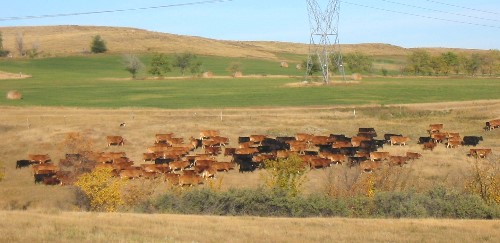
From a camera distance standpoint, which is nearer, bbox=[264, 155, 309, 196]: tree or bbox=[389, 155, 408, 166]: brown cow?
bbox=[264, 155, 309, 196]: tree

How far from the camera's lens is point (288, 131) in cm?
5916

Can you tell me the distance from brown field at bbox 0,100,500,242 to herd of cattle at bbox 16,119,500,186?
788mm

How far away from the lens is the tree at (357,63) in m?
Answer: 158

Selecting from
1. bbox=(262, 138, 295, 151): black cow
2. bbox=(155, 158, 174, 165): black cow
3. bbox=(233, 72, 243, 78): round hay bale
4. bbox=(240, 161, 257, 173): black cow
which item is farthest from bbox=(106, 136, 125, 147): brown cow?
bbox=(233, 72, 243, 78): round hay bale

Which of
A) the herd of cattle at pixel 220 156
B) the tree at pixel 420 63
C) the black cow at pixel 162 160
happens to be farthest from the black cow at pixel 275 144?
the tree at pixel 420 63

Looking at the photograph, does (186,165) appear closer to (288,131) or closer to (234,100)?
(288,131)

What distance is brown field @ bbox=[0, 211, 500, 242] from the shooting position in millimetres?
19297

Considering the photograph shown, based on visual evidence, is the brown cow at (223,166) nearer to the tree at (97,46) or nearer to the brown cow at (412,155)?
the brown cow at (412,155)

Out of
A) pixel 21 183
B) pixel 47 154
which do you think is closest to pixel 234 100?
pixel 47 154

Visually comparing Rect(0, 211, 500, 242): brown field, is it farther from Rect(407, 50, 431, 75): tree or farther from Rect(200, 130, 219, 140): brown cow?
Rect(407, 50, 431, 75): tree

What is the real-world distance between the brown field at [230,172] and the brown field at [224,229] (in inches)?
1.2

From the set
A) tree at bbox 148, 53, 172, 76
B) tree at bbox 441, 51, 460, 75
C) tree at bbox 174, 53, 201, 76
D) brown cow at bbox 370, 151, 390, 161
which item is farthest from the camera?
tree at bbox 441, 51, 460, 75

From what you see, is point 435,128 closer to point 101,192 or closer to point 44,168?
point 44,168

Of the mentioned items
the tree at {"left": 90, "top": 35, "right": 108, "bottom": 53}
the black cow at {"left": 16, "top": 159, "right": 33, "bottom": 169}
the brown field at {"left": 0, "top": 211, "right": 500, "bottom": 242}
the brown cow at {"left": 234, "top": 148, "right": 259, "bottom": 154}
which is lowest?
the black cow at {"left": 16, "top": 159, "right": 33, "bottom": 169}
